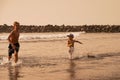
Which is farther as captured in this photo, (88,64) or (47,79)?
(88,64)

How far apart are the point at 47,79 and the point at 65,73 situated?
1.17 m

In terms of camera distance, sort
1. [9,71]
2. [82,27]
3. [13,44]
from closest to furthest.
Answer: [9,71] → [13,44] → [82,27]

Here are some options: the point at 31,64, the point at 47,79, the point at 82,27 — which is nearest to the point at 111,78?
the point at 47,79

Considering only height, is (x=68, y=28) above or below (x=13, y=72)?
below

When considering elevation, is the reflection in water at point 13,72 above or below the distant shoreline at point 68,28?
above

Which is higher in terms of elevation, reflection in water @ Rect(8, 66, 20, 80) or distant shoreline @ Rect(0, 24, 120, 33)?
reflection in water @ Rect(8, 66, 20, 80)

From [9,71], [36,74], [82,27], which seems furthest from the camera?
[82,27]

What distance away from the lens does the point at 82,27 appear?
71.6 meters

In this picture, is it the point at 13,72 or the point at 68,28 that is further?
the point at 68,28

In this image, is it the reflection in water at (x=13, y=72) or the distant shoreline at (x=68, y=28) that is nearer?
the reflection in water at (x=13, y=72)

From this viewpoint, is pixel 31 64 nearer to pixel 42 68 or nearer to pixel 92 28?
pixel 42 68

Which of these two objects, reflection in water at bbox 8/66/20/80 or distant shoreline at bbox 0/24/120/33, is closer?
reflection in water at bbox 8/66/20/80

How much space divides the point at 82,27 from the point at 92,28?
5.01 m

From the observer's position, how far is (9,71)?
42.1 ft
